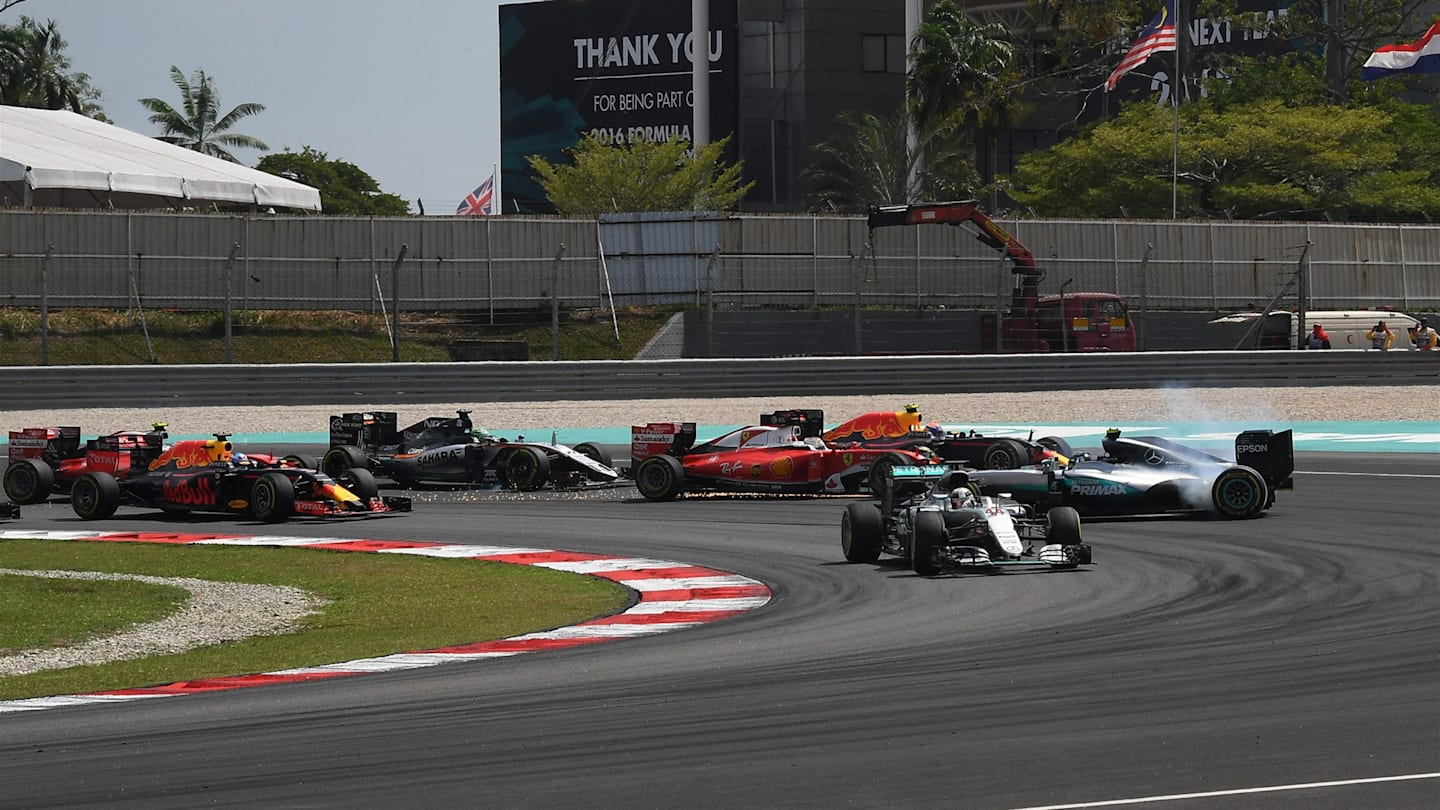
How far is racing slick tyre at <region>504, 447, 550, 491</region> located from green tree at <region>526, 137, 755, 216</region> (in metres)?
Result: 37.3

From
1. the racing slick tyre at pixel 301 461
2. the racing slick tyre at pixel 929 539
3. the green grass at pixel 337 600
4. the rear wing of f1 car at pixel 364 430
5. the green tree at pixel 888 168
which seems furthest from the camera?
the green tree at pixel 888 168

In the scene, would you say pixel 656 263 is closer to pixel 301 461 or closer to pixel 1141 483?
pixel 301 461

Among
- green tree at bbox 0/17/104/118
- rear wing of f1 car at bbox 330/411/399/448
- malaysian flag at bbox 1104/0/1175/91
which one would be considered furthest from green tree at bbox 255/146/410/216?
rear wing of f1 car at bbox 330/411/399/448

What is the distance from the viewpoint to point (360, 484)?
19.9 meters

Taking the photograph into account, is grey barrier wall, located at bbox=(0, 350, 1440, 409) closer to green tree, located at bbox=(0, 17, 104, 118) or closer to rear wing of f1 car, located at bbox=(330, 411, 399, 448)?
rear wing of f1 car, located at bbox=(330, 411, 399, 448)

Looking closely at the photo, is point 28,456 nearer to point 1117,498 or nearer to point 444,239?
point 1117,498

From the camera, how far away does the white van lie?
127 ft

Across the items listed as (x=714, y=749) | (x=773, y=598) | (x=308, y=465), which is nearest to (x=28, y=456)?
(x=308, y=465)

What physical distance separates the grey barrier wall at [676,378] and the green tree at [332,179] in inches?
2491

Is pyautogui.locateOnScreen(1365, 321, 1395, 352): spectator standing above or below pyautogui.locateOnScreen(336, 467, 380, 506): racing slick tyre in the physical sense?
above

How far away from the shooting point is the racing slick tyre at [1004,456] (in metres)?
19.6

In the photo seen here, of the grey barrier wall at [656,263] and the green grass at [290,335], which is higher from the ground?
the grey barrier wall at [656,263]

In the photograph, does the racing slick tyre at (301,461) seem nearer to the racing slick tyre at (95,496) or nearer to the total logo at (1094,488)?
the racing slick tyre at (95,496)

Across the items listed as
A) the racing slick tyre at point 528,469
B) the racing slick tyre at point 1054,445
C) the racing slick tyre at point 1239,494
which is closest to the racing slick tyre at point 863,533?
the racing slick tyre at point 1239,494
